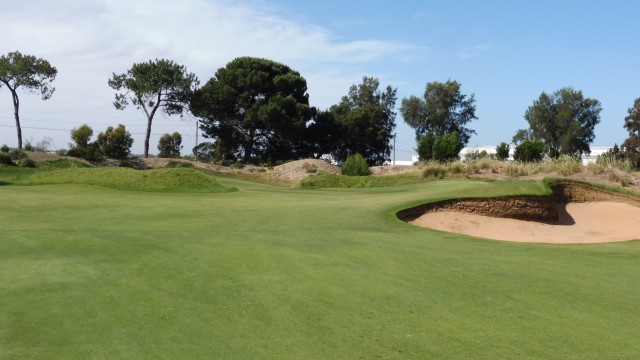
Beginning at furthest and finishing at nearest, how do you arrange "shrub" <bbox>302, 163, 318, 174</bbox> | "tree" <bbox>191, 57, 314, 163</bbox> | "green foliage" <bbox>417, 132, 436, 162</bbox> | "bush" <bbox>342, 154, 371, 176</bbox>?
"tree" <bbox>191, 57, 314, 163</bbox>, "green foliage" <bbox>417, 132, 436, 162</bbox>, "shrub" <bbox>302, 163, 318, 174</bbox>, "bush" <bbox>342, 154, 371, 176</bbox>

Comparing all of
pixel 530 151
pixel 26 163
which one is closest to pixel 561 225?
pixel 530 151

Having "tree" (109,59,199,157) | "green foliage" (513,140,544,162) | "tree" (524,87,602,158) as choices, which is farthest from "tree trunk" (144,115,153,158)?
"tree" (524,87,602,158)

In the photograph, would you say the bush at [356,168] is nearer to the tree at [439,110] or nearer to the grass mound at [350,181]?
the grass mound at [350,181]

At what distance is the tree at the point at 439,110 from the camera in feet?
253

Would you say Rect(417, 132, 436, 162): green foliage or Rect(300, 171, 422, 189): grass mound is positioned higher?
Rect(417, 132, 436, 162): green foliage

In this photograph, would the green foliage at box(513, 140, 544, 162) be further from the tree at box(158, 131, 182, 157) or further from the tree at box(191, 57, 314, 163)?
the tree at box(158, 131, 182, 157)

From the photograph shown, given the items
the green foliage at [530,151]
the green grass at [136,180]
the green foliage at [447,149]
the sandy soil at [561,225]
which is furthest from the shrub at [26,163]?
the green foliage at [530,151]

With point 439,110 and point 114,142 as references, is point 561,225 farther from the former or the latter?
point 439,110

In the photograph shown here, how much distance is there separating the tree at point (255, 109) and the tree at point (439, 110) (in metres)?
20.7

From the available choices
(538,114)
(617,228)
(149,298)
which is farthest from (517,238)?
(538,114)

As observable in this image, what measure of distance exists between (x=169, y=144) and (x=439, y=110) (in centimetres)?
3388

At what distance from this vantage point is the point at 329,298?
8.22m

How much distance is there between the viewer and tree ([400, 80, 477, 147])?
77.0 metres

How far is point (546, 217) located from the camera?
21094mm
